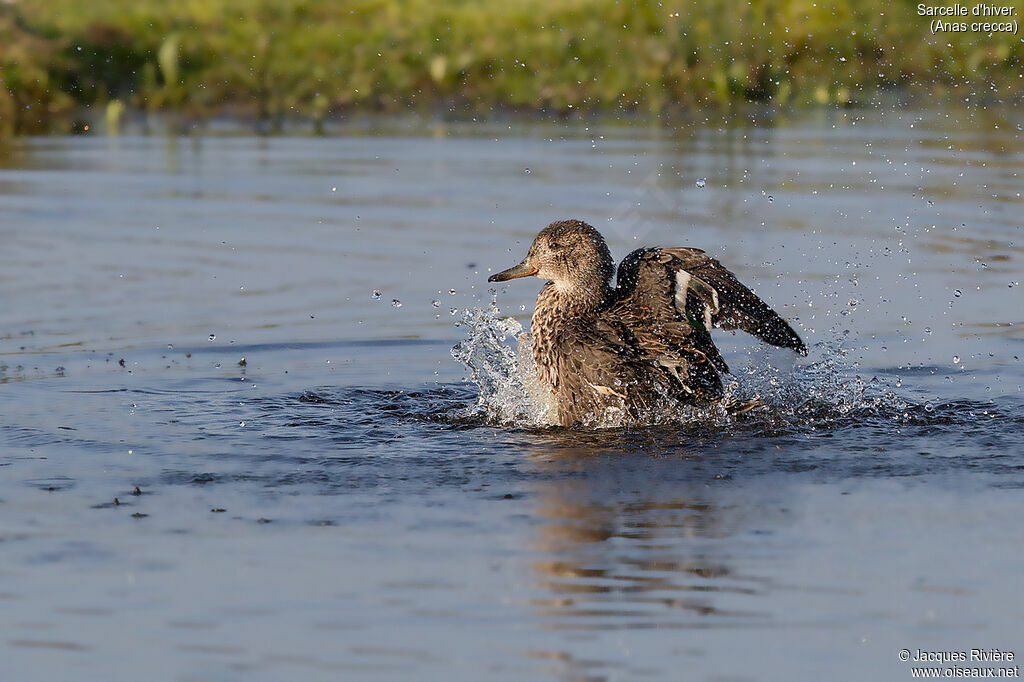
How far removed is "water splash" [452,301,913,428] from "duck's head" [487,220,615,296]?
1.07ft

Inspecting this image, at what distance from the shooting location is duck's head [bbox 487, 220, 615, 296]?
23.4ft

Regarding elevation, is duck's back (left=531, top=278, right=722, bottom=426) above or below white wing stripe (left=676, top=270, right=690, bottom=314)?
below

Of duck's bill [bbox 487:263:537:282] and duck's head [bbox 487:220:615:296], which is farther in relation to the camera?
duck's bill [bbox 487:263:537:282]

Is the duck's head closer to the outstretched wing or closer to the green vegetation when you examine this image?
the outstretched wing

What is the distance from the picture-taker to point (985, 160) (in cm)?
1397

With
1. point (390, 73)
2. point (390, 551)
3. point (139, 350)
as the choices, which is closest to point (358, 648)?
point (390, 551)

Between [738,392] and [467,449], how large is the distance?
1.45 metres

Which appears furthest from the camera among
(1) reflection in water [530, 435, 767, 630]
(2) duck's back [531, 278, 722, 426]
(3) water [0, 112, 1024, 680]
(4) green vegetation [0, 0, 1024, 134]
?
(4) green vegetation [0, 0, 1024, 134]

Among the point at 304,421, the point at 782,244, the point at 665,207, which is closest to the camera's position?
the point at 304,421

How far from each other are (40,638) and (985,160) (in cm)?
1128

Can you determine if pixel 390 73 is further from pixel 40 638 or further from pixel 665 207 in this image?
pixel 40 638

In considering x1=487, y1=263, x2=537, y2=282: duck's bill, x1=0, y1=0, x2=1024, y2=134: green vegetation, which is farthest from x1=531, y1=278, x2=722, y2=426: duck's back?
x1=0, y1=0, x2=1024, y2=134: green vegetation

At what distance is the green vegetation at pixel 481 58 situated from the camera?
704 inches

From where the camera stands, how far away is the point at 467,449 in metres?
6.36
